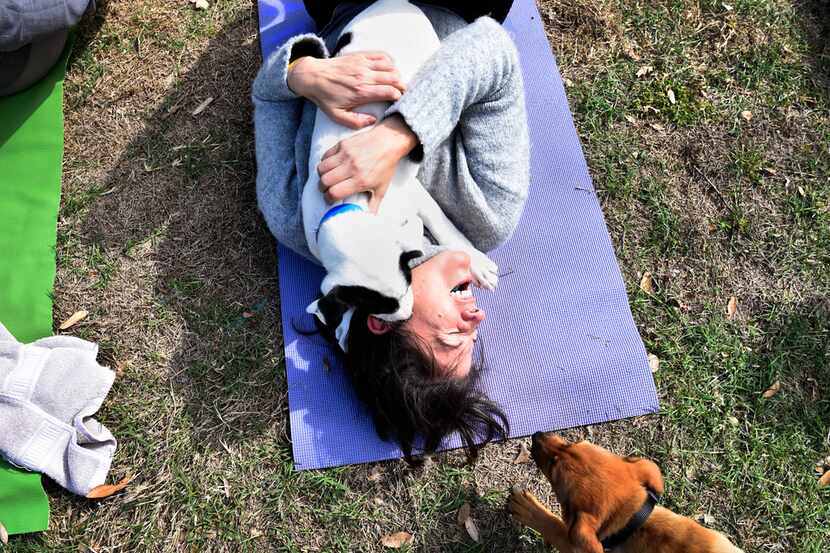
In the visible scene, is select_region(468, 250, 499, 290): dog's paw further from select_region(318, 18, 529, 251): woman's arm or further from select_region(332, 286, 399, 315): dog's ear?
select_region(332, 286, 399, 315): dog's ear

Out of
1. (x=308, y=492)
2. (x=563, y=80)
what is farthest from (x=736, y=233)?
(x=308, y=492)

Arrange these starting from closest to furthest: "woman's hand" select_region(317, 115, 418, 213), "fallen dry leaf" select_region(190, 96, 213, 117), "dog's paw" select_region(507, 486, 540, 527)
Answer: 1. "woman's hand" select_region(317, 115, 418, 213)
2. "dog's paw" select_region(507, 486, 540, 527)
3. "fallen dry leaf" select_region(190, 96, 213, 117)

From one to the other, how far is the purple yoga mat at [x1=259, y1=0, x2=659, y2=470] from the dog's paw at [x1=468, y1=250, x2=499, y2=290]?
0.76ft

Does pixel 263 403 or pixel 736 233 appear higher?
pixel 736 233

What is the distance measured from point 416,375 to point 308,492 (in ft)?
3.47

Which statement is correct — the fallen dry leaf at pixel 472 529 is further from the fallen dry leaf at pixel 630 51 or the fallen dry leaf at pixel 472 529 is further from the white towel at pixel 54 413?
the fallen dry leaf at pixel 630 51

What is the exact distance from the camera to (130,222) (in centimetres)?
363

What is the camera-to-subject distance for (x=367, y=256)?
2.06 m

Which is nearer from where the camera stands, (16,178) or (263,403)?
(263,403)

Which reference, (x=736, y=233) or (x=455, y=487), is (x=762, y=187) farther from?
(x=455, y=487)

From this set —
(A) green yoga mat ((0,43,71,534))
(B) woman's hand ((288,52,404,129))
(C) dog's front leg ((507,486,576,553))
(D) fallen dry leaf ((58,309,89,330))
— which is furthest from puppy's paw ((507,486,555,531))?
(D) fallen dry leaf ((58,309,89,330))

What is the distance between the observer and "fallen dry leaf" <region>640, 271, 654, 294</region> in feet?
11.7

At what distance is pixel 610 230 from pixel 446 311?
1.54 m

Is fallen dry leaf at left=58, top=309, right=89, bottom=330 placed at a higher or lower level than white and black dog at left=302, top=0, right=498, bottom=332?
lower
